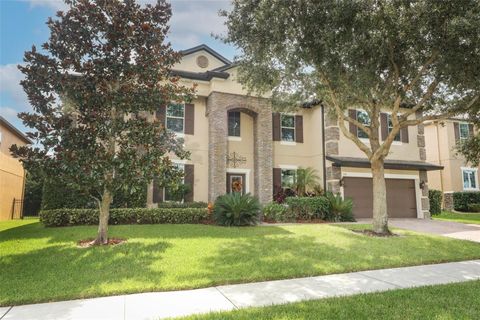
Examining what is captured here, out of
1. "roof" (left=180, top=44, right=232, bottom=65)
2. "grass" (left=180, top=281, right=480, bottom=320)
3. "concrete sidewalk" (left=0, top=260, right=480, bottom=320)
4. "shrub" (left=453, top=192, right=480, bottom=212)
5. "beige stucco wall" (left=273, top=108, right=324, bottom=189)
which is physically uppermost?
"roof" (left=180, top=44, right=232, bottom=65)

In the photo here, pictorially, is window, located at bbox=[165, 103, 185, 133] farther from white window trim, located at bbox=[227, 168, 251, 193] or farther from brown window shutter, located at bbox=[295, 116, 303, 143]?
brown window shutter, located at bbox=[295, 116, 303, 143]

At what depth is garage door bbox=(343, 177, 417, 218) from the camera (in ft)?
60.8

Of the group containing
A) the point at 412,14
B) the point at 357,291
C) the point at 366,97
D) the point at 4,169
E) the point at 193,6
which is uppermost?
the point at 193,6

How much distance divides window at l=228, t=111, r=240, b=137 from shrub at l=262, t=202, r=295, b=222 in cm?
467

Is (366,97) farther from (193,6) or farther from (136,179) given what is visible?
(136,179)

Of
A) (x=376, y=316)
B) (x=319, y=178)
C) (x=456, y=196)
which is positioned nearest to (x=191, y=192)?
(x=319, y=178)

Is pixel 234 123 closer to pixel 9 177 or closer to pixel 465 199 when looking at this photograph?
pixel 9 177

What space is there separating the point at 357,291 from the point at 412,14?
7.83 m

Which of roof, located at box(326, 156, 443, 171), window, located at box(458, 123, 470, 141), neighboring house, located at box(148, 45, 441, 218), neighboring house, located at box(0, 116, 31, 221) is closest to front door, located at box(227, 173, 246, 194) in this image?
neighboring house, located at box(148, 45, 441, 218)

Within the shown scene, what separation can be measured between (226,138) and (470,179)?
21.0m

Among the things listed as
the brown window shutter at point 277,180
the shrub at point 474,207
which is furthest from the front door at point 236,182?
the shrub at point 474,207

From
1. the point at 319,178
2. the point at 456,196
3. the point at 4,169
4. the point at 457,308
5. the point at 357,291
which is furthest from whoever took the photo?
the point at 456,196

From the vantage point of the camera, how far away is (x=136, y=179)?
28.8 ft

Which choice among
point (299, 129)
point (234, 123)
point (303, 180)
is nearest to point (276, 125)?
point (299, 129)
